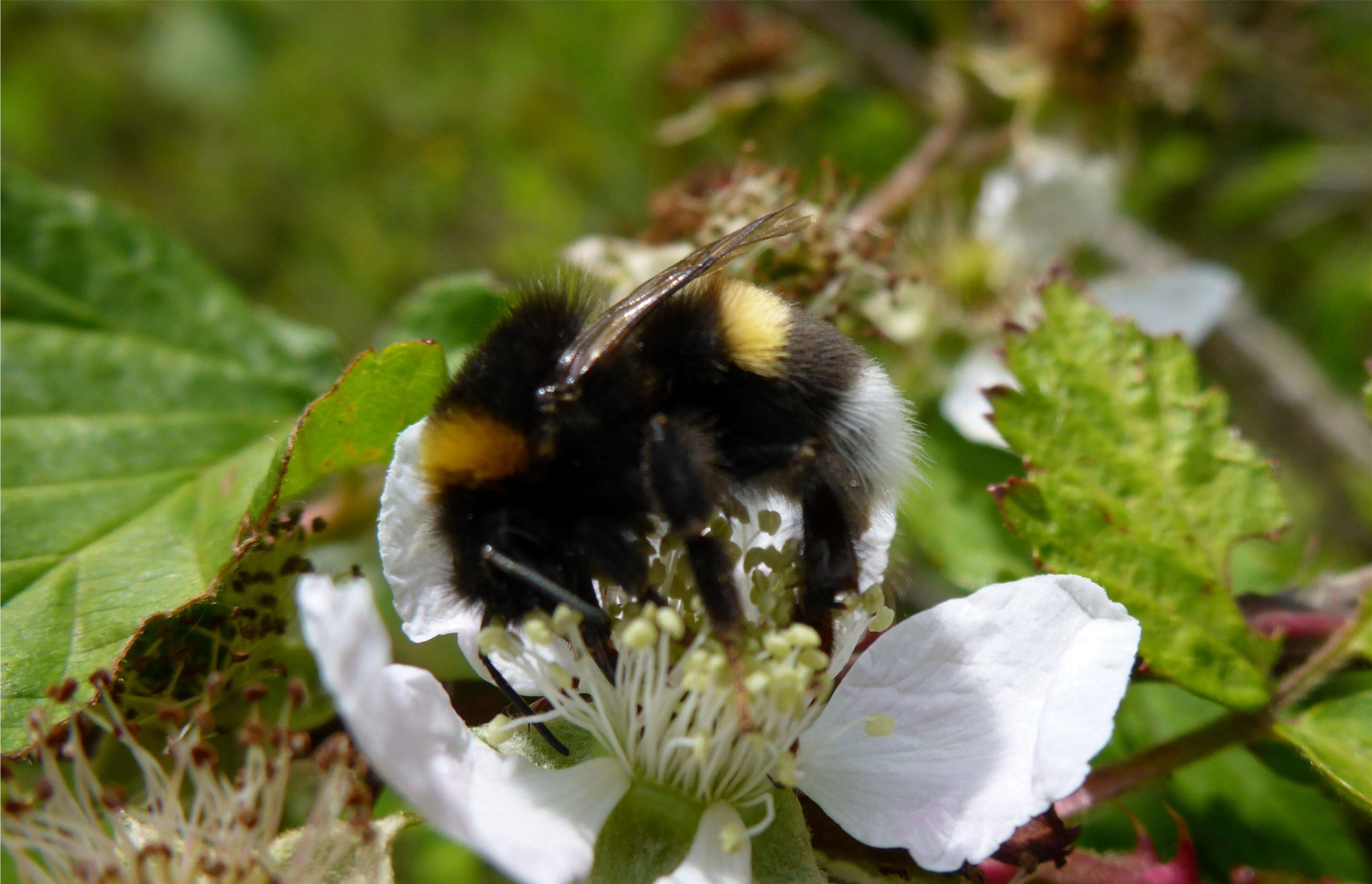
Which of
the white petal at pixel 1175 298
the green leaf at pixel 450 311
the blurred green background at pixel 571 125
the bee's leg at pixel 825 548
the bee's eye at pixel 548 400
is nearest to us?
the bee's eye at pixel 548 400

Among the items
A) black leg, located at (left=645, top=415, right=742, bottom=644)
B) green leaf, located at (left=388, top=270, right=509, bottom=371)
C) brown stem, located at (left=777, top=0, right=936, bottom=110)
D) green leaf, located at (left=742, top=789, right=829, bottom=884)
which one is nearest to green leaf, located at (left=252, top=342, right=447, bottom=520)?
black leg, located at (left=645, top=415, right=742, bottom=644)

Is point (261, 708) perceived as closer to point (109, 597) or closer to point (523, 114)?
point (109, 597)

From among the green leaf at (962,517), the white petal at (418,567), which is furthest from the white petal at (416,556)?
the green leaf at (962,517)

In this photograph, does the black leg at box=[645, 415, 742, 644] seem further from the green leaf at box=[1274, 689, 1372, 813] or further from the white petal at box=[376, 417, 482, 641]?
the green leaf at box=[1274, 689, 1372, 813]

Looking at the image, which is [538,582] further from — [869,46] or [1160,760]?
[869,46]

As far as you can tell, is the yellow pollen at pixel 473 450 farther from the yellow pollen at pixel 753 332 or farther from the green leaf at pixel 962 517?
the green leaf at pixel 962 517

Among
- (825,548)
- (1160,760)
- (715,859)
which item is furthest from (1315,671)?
(715,859)

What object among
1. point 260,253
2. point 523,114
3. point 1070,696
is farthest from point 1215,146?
point 260,253
